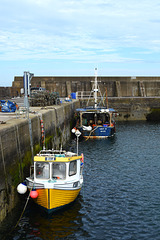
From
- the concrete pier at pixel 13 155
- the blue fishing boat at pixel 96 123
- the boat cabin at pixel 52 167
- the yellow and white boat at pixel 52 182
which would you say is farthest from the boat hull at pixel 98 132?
the boat cabin at pixel 52 167

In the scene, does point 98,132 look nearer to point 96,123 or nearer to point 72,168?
point 96,123

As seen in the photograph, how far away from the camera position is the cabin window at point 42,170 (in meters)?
15.0

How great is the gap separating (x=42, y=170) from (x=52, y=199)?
1.52 m

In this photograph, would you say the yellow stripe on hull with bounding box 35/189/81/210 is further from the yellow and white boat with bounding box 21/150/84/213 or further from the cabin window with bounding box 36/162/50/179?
the cabin window with bounding box 36/162/50/179

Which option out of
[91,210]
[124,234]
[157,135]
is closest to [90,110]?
[157,135]

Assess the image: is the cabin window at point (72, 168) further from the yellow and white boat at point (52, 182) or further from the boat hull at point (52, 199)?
the boat hull at point (52, 199)

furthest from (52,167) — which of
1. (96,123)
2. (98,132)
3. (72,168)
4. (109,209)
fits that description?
(96,123)

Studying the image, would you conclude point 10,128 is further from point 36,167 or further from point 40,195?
point 40,195

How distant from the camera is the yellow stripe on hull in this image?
570 inches

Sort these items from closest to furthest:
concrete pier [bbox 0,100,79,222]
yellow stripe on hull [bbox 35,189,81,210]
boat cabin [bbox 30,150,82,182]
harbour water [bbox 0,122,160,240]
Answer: harbour water [bbox 0,122,160,240], concrete pier [bbox 0,100,79,222], yellow stripe on hull [bbox 35,189,81,210], boat cabin [bbox 30,150,82,182]

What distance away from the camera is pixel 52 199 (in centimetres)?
1455

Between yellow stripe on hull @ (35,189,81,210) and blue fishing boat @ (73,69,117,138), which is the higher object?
blue fishing boat @ (73,69,117,138)

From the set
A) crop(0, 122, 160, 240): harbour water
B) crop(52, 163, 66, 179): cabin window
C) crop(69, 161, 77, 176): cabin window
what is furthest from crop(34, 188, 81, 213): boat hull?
crop(69, 161, 77, 176): cabin window

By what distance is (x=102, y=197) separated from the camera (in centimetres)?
1739
